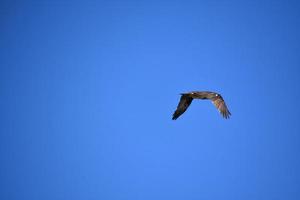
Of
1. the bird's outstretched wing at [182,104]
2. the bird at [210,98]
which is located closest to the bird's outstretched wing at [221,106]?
the bird at [210,98]

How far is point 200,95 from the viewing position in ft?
126

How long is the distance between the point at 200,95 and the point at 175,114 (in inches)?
96.1

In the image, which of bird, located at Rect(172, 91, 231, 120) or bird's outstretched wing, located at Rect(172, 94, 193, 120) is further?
bird's outstretched wing, located at Rect(172, 94, 193, 120)

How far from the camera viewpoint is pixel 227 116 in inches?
1519

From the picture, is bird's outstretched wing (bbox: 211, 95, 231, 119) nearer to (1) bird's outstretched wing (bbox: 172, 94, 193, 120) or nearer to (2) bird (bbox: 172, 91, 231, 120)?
(2) bird (bbox: 172, 91, 231, 120)

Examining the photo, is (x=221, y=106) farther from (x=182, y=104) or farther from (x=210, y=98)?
(x=182, y=104)

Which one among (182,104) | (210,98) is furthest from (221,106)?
(182,104)

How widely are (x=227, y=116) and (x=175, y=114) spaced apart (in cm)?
349

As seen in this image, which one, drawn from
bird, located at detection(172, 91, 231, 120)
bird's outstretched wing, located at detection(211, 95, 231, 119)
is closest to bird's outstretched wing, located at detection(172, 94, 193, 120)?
bird, located at detection(172, 91, 231, 120)

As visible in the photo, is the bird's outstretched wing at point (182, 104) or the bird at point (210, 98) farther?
the bird's outstretched wing at point (182, 104)

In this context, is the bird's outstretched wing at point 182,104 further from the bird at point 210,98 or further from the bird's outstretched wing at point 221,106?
the bird's outstretched wing at point 221,106

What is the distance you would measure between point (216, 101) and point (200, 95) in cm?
118

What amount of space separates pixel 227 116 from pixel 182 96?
10.2 feet

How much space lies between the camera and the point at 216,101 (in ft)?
127
